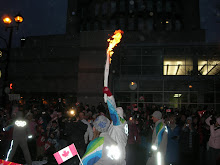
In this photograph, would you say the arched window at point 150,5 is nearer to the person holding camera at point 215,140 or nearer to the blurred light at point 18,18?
the blurred light at point 18,18

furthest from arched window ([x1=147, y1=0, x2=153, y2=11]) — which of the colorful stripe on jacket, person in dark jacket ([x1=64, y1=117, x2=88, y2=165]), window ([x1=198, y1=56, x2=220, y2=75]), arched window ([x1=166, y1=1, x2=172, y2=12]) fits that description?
the colorful stripe on jacket

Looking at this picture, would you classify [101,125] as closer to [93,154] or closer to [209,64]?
[93,154]

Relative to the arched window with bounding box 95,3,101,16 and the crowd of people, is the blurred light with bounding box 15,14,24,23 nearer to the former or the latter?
the crowd of people

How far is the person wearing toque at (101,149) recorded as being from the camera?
133 inches

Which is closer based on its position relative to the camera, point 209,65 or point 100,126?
point 100,126

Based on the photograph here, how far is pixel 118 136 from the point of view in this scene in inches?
193

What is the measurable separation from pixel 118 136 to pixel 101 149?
4.98ft

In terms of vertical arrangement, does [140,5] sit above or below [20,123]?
above

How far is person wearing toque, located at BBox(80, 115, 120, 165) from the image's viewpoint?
3.38 m

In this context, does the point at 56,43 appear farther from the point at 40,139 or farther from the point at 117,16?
the point at 40,139

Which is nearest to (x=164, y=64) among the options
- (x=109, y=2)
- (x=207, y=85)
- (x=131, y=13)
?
(x=207, y=85)

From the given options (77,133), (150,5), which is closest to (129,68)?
(77,133)

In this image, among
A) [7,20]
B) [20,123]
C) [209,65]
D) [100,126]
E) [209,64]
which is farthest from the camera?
[209,64]

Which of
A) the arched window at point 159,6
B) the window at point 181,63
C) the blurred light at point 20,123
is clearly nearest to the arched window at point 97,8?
the arched window at point 159,6
